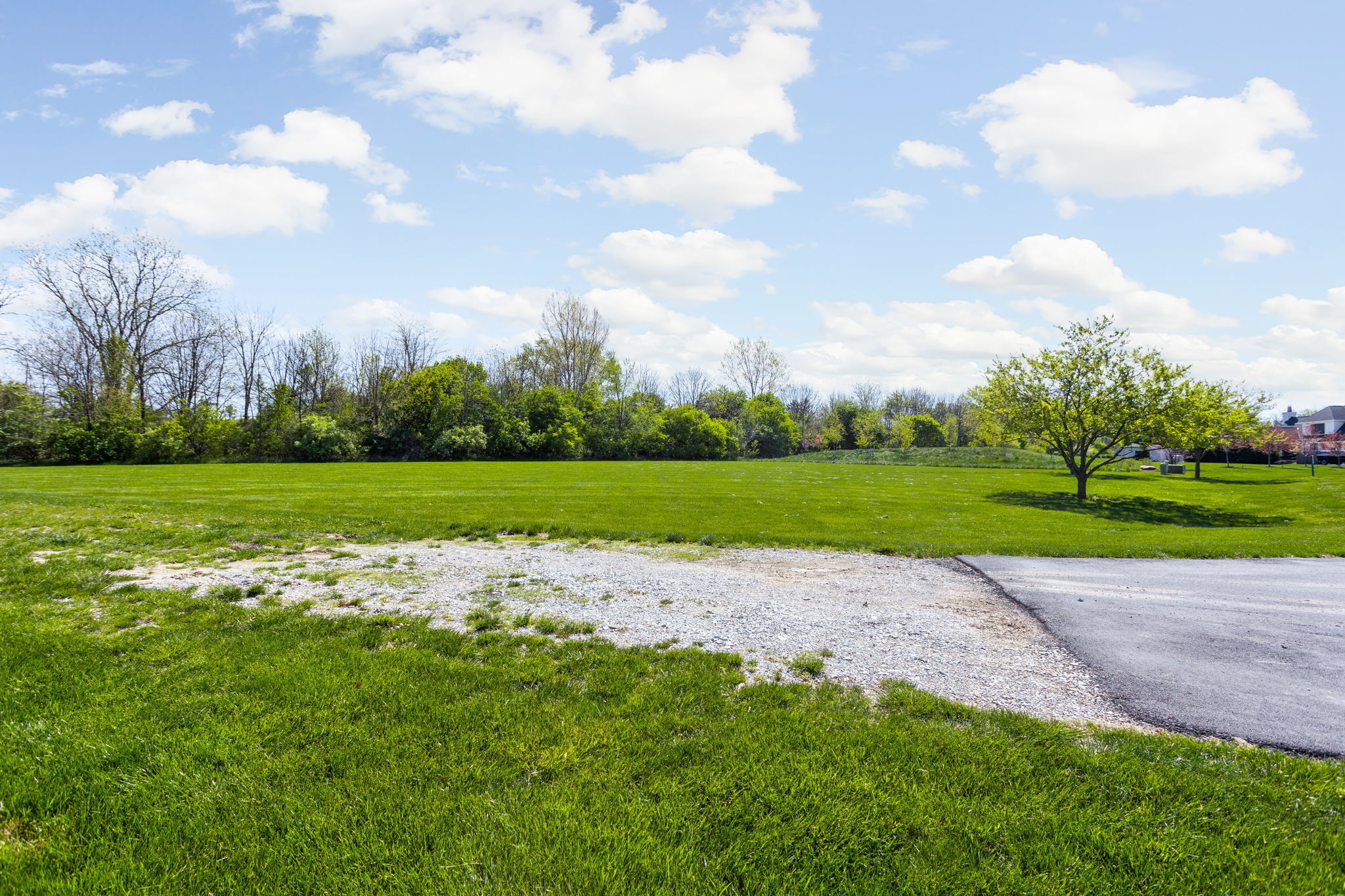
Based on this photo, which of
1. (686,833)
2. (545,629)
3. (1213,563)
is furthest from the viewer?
(1213,563)

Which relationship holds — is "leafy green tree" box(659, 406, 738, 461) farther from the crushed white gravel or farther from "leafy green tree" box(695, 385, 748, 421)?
the crushed white gravel

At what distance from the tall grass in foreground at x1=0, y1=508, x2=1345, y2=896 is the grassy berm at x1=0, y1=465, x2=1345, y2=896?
2cm

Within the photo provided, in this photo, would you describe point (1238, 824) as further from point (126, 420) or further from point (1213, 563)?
point (126, 420)

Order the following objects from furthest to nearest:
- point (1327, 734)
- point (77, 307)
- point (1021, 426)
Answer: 1. point (77, 307)
2. point (1021, 426)
3. point (1327, 734)

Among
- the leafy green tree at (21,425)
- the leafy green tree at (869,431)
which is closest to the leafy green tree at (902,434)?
the leafy green tree at (869,431)

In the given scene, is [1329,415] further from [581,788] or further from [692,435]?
[581,788]

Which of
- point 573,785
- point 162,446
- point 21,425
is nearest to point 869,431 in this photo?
point 162,446

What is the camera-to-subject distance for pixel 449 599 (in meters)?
8.71

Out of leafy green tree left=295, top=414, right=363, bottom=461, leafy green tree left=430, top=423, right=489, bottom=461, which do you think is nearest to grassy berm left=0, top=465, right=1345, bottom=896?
leafy green tree left=295, top=414, right=363, bottom=461

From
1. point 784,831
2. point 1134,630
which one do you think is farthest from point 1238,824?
point 1134,630

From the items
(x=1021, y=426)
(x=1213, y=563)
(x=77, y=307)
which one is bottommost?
(x=1213, y=563)

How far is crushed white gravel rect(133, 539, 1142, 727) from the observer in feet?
20.9

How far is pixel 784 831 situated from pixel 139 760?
4.41m

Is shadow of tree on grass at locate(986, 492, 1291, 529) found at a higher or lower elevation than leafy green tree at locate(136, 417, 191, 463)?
lower
